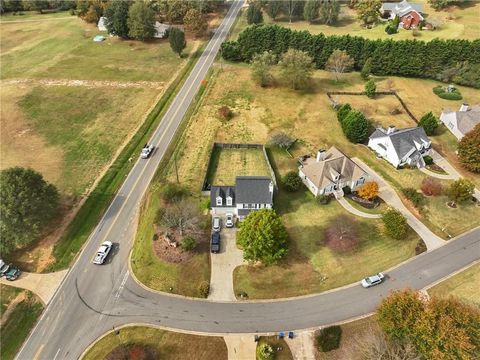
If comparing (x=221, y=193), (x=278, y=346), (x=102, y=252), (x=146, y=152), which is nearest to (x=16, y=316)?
(x=102, y=252)

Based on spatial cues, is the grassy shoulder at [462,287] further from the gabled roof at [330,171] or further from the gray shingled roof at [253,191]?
the gray shingled roof at [253,191]

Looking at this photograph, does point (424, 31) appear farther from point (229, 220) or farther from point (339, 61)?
point (229, 220)

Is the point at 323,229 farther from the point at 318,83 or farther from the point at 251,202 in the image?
the point at 318,83

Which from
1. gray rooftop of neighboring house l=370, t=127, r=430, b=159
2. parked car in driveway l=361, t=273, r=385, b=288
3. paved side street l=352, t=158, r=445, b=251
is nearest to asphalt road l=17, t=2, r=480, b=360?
parked car in driveway l=361, t=273, r=385, b=288

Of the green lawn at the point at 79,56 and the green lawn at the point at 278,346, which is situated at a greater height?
the green lawn at the point at 79,56

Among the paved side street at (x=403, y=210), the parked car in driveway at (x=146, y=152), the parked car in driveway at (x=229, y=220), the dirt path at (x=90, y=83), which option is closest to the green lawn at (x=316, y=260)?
the paved side street at (x=403, y=210)

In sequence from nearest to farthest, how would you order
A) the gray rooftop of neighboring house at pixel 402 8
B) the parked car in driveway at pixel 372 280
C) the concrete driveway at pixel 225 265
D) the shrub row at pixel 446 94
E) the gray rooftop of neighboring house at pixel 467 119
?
the concrete driveway at pixel 225 265, the parked car in driveway at pixel 372 280, the gray rooftop of neighboring house at pixel 467 119, the shrub row at pixel 446 94, the gray rooftop of neighboring house at pixel 402 8
